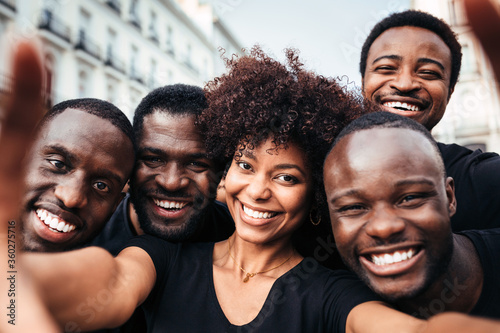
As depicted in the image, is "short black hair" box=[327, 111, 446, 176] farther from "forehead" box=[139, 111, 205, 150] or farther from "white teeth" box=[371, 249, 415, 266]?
"forehead" box=[139, 111, 205, 150]

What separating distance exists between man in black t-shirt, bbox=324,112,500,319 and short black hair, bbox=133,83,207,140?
1359 millimetres

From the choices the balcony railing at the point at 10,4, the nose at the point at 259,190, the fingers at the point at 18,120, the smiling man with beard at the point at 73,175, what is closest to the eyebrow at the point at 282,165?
the nose at the point at 259,190

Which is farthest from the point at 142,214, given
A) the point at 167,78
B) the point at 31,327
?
the point at 167,78

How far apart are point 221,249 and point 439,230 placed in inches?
53.2

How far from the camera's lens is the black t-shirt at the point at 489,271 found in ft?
6.84

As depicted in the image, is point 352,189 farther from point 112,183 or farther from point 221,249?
point 112,183

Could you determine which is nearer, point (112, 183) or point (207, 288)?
point (207, 288)

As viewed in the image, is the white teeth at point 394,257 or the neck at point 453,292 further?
the neck at point 453,292

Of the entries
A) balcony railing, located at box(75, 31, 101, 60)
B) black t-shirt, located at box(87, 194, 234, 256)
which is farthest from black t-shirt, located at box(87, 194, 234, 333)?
balcony railing, located at box(75, 31, 101, 60)

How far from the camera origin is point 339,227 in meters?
2.16

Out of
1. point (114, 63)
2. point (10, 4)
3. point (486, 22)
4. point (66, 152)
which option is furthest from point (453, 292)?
point (114, 63)

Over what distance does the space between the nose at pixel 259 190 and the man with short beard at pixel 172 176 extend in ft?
2.12

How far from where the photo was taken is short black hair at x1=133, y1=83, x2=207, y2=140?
3.24 metres

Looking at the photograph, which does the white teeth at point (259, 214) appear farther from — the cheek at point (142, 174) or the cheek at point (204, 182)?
the cheek at point (142, 174)
